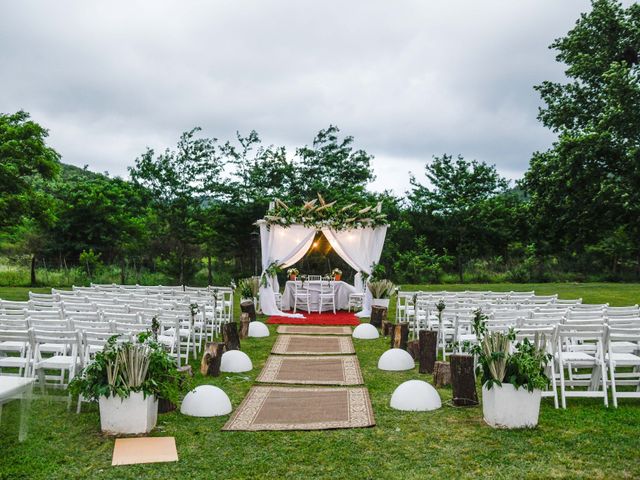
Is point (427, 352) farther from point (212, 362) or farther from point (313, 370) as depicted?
point (212, 362)

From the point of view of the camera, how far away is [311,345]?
10.8 meters

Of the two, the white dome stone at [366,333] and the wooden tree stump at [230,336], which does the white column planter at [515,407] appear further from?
the white dome stone at [366,333]

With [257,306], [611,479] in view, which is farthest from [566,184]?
[611,479]

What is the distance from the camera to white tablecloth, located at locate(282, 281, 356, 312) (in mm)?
16266

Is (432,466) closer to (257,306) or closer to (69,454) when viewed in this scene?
(69,454)

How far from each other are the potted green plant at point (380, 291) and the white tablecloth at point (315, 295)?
4.91 ft

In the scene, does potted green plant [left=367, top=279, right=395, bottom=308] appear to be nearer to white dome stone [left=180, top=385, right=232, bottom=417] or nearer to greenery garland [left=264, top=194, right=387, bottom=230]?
greenery garland [left=264, top=194, right=387, bottom=230]

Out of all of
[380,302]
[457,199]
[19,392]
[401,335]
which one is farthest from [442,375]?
[457,199]

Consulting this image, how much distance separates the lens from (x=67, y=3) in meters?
11.9

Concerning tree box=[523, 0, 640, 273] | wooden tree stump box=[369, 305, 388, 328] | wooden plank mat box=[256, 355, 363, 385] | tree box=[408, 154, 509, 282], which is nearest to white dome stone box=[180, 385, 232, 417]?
wooden plank mat box=[256, 355, 363, 385]

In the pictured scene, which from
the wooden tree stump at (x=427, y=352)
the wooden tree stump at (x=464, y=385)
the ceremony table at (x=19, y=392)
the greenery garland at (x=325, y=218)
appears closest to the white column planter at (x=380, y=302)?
the greenery garland at (x=325, y=218)

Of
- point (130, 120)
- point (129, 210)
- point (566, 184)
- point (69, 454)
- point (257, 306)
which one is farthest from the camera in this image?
point (129, 210)

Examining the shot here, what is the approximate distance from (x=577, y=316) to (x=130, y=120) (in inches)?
669

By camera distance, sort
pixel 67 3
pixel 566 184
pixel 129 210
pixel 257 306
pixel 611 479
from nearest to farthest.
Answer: pixel 611 479
pixel 67 3
pixel 257 306
pixel 566 184
pixel 129 210
